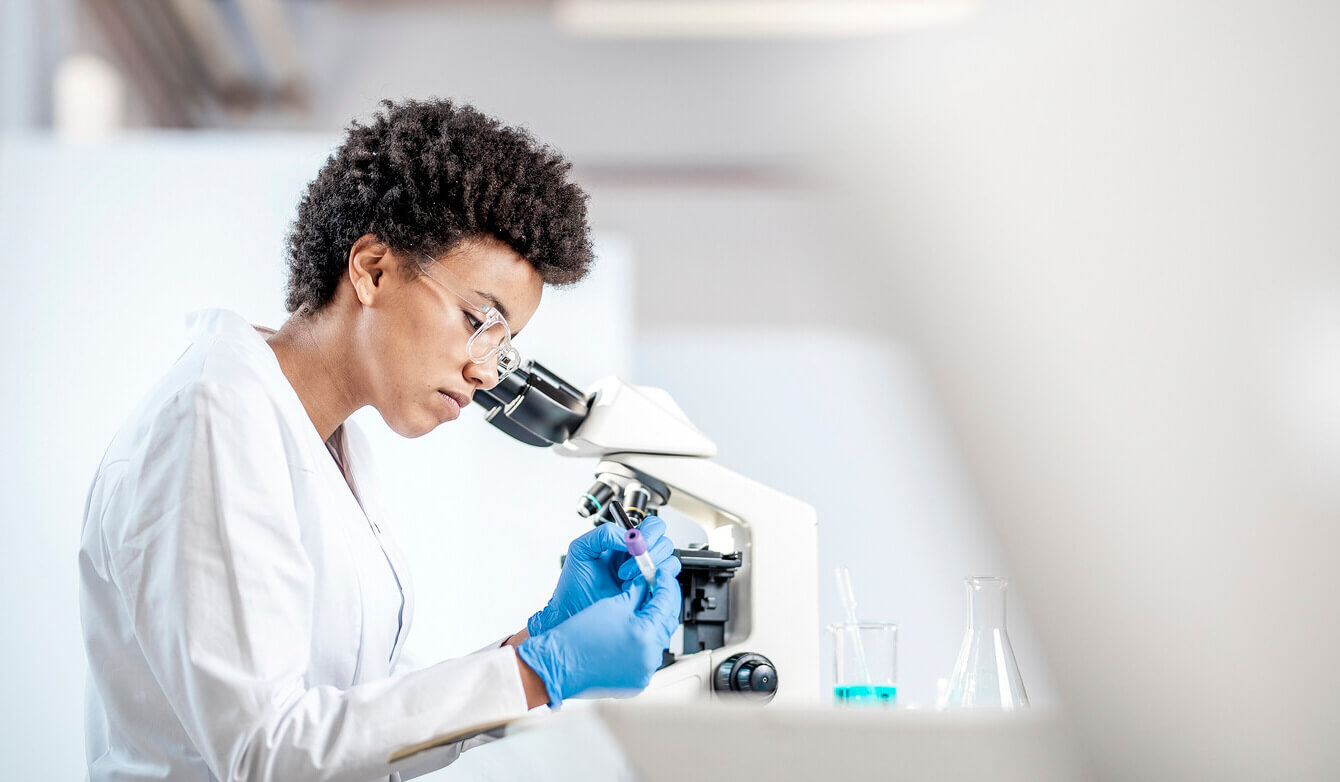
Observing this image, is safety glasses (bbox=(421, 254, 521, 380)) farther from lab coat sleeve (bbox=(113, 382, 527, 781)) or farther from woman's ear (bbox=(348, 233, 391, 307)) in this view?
lab coat sleeve (bbox=(113, 382, 527, 781))

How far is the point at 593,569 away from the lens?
4.10ft

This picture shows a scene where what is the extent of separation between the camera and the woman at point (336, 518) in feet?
2.80

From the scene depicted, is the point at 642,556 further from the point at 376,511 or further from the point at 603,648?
the point at 376,511

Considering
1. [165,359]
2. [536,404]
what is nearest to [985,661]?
[536,404]

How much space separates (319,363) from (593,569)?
0.43 metres

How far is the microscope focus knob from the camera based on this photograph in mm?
1167

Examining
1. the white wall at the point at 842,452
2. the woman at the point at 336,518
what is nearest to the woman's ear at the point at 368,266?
the woman at the point at 336,518

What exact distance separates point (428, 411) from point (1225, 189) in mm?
1044

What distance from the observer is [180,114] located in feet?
8.63

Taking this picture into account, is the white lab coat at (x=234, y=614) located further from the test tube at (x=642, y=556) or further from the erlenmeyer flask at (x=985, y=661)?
the erlenmeyer flask at (x=985, y=661)

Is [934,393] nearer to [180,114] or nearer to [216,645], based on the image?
[216,645]

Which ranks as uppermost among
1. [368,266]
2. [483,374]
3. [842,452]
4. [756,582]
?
[368,266]

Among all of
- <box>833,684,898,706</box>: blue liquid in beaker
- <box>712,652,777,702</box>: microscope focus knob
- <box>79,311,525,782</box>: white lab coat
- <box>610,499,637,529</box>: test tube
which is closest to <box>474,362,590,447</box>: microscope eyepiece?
<box>610,499,637,529</box>: test tube

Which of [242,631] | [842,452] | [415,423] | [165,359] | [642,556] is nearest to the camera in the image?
[242,631]
